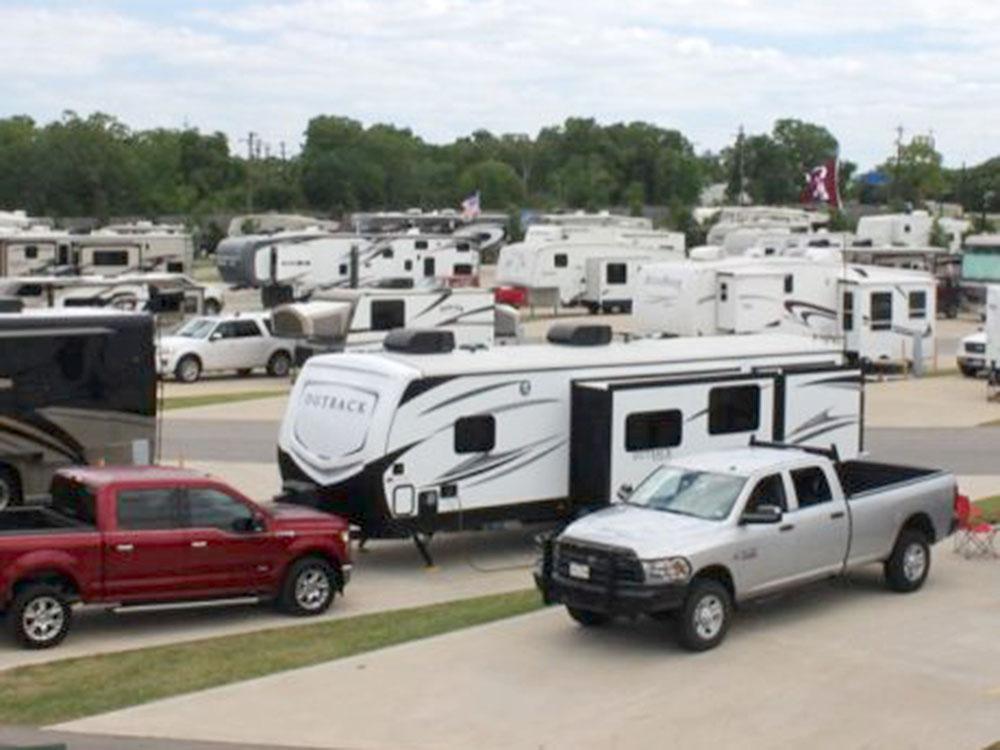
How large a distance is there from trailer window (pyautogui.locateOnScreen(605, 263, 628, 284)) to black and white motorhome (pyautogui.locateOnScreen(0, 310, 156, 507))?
116ft

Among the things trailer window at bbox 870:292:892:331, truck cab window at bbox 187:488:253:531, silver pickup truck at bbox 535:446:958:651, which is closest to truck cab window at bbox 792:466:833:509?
silver pickup truck at bbox 535:446:958:651

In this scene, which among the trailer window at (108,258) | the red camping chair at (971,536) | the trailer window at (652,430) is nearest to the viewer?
the red camping chair at (971,536)

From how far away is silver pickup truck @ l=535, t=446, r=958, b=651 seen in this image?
14.3 metres

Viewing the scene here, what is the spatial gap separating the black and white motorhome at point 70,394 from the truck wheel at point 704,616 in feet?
32.1

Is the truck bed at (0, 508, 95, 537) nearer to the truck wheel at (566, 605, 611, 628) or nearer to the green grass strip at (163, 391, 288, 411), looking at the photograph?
the truck wheel at (566, 605, 611, 628)

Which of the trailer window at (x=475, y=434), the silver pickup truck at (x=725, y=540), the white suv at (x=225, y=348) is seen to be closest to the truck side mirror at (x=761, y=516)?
the silver pickup truck at (x=725, y=540)

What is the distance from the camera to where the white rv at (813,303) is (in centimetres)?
3978

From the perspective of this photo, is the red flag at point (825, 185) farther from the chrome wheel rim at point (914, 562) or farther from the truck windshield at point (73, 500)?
the truck windshield at point (73, 500)

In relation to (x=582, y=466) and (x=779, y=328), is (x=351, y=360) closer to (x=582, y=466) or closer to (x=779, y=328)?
(x=582, y=466)

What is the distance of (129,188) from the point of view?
112 metres

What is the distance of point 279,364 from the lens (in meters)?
40.0

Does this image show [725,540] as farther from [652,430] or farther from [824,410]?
[824,410]

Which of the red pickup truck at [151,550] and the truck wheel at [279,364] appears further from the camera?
the truck wheel at [279,364]

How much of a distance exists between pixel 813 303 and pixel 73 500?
27283mm
